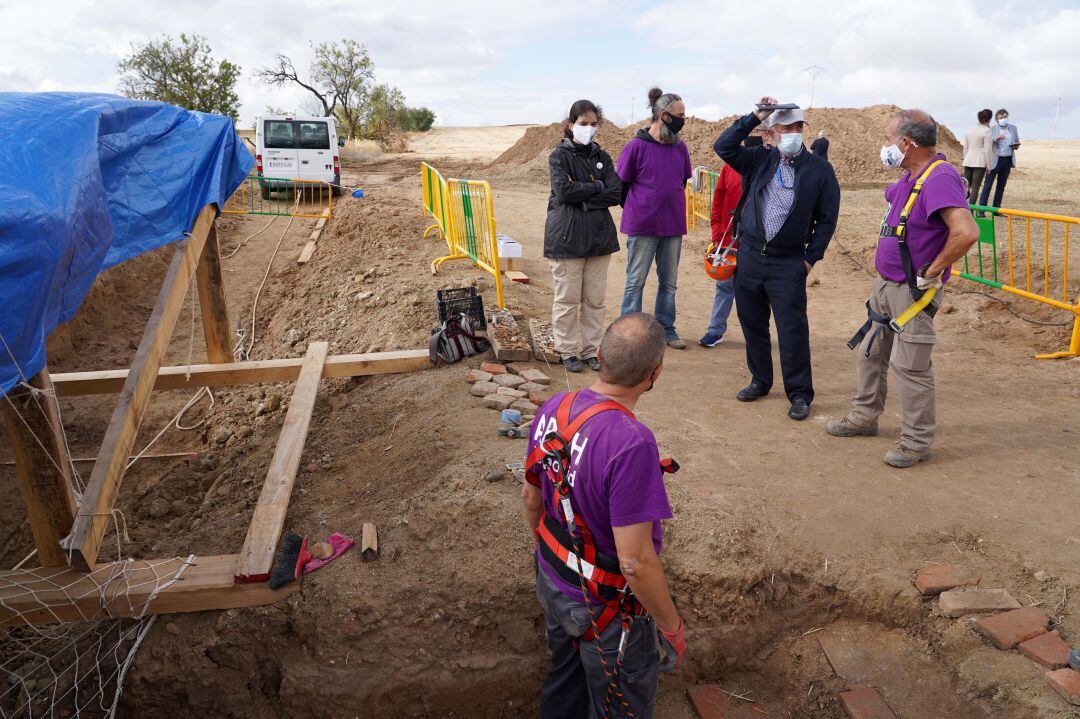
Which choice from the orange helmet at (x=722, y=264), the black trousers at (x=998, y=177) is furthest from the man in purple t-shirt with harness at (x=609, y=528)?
the black trousers at (x=998, y=177)

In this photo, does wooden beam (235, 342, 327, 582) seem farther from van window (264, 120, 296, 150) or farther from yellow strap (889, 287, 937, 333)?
van window (264, 120, 296, 150)

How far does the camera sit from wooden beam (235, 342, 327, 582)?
11.6ft

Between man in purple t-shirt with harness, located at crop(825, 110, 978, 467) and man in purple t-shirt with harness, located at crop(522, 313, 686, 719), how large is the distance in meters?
2.43

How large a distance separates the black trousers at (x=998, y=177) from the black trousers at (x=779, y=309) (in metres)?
9.05

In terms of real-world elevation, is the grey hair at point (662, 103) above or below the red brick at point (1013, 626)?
above

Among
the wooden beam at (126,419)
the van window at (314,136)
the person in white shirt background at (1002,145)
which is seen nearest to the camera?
the wooden beam at (126,419)

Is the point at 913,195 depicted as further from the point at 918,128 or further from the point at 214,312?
the point at 214,312

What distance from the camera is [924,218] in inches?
154

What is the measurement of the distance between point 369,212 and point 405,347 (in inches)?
272

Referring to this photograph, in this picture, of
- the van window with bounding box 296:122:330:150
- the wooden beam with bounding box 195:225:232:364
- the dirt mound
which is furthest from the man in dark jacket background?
the dirt mound

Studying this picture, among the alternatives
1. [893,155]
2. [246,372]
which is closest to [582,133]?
[893,155]

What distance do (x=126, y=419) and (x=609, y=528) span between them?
3027mm

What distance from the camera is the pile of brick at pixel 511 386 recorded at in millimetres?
5043

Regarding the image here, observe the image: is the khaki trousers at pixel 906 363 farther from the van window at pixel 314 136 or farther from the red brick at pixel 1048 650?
the van window at pixel 314 136
